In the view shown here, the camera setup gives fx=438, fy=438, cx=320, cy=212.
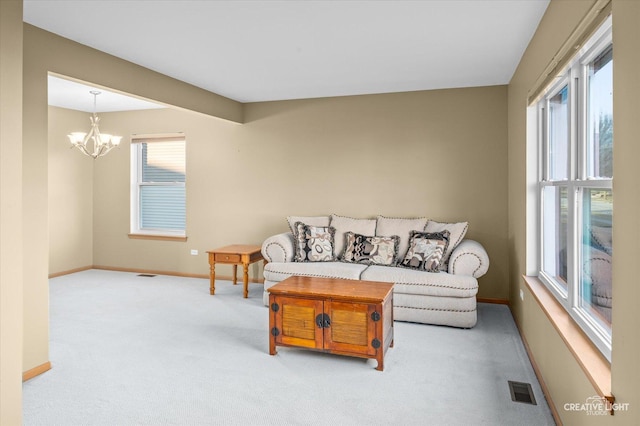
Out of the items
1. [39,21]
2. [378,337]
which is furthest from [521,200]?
[39,21]

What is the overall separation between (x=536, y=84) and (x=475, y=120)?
2139 mm

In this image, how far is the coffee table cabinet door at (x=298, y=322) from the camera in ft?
11.2

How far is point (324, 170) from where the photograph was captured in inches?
239

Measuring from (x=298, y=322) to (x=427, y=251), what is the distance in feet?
6.35

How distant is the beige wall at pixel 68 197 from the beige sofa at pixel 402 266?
12.2 ft

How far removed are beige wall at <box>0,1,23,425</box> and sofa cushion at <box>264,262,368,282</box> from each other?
9.72ft

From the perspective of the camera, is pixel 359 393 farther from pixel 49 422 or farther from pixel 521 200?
pixel 521 200

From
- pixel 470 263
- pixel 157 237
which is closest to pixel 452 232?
pixel 470 263

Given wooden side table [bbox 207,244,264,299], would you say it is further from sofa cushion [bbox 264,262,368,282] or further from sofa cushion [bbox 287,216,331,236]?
sofa cushion [bbox 287,216,331,236]

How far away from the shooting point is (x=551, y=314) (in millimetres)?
2625

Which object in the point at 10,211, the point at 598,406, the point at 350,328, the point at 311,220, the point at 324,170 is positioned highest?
the point at 324,170

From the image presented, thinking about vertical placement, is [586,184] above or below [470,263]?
above

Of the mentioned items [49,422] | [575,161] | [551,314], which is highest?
[575,161]

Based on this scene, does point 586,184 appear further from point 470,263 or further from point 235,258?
point 235,258
